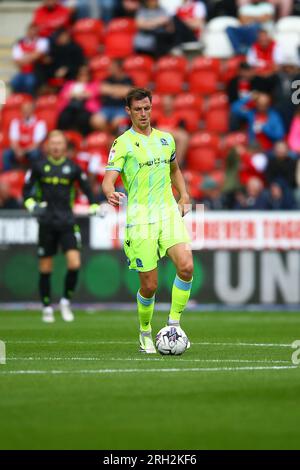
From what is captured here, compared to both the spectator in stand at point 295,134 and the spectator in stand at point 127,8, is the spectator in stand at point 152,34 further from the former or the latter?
the spectator in stand at point 295,134

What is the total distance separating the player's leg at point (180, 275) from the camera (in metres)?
11.2

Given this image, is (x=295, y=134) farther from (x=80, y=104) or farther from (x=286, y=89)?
(x=80, y=104)

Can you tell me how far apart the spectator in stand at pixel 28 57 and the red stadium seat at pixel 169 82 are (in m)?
2.72

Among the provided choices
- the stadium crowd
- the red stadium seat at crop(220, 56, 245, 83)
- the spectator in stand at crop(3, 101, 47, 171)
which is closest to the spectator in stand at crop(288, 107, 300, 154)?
the stadium crowd

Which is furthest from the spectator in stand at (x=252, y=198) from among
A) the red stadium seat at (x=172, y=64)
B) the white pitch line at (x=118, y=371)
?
the white pitch line at (x=118, y=371)

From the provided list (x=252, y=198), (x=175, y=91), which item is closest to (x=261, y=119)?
(x=252, y=198)

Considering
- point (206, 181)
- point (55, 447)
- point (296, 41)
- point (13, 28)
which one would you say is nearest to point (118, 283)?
point (206, 181)

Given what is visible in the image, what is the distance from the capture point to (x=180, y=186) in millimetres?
11820

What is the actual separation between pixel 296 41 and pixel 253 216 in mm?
4460

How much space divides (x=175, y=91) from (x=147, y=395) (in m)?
16.4

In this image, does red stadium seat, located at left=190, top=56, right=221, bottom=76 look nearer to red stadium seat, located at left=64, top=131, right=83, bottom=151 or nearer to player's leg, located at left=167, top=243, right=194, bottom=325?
red stadium seat, located at left=64, top=131, right=83, bottom=151

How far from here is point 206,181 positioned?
72.1 feet
